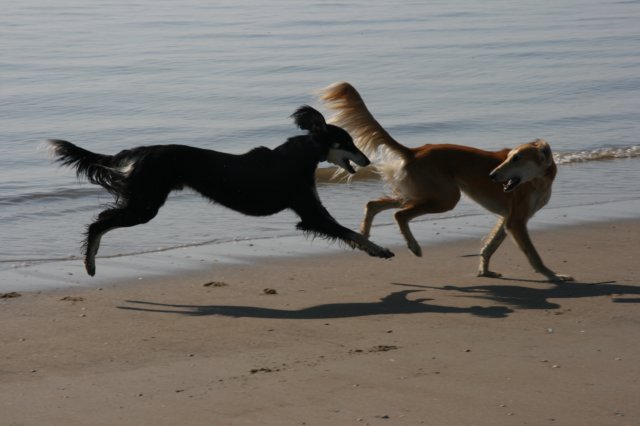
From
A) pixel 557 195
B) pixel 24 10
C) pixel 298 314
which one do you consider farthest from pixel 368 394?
pixel 24 10

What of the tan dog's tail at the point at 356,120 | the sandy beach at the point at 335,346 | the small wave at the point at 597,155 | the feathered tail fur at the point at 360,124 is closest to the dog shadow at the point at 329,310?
the sandy beach at the point at 335,346

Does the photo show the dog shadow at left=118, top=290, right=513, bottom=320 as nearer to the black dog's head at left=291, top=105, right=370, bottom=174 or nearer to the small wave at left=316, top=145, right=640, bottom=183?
the black dog's head at left=291, top=105, right=370, bottom=174

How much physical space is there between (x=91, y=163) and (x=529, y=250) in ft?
10.2

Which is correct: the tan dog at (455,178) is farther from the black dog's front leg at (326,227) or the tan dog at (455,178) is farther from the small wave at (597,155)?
the small wave at (597,155)

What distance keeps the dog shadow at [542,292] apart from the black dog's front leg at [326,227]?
324 millimetres

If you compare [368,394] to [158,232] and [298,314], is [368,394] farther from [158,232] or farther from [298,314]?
[158,232]

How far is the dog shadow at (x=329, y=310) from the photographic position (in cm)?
702

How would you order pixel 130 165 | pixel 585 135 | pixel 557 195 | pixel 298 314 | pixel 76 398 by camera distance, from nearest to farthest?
pixel 76 398
pixel 298 314
pixel 130 165
pixel 557 195
pixel 585 135

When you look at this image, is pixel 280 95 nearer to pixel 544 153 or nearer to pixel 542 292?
pixel 544 153

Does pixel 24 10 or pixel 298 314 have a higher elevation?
pixel 24 10

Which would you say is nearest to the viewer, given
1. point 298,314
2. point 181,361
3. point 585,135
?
point 181,361

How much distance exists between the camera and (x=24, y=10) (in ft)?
132

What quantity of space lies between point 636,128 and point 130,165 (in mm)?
10894

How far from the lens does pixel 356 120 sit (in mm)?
8828
